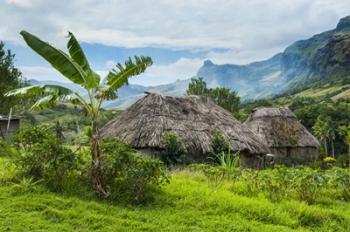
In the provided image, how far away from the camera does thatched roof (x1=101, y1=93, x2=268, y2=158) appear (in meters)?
16.5

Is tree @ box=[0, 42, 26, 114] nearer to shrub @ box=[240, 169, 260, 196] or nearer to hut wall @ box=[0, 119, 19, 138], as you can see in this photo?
hut wall @ box=[0, 119, 19, 138]

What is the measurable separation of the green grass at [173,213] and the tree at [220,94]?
30318 millimetres

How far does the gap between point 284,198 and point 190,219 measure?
2506 mm

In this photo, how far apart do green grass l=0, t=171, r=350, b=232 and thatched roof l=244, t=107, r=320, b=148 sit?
2071cm

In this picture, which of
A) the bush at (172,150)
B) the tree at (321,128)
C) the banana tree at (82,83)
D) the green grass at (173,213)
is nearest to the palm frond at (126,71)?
the banana tree at (82,83)

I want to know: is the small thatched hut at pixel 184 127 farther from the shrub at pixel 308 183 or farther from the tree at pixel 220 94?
the tree at pixel 220 94

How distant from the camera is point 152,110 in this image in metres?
17.6

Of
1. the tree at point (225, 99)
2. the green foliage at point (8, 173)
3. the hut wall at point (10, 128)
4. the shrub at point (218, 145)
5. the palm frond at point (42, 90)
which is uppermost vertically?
the tree at point (225, 99)

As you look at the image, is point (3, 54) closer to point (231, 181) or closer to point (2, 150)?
point (2, 150)

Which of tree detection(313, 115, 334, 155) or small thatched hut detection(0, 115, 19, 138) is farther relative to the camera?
tree detection(313, 115, 334, 155)

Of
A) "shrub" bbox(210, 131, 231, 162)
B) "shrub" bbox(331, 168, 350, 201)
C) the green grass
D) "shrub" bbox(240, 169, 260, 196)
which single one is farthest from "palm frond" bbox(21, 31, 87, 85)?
"shrub" bbox(210, 131, 231, 162)

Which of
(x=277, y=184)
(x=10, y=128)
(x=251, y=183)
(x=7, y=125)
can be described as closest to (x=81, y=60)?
(x=251, y=183)

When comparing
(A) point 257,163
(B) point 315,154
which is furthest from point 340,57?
(A) point 257,163

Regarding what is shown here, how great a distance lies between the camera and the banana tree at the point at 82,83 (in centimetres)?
841
